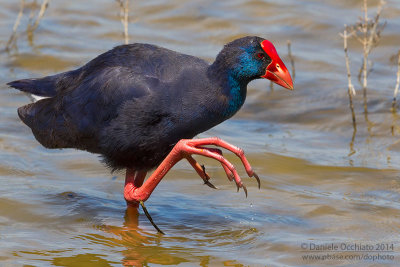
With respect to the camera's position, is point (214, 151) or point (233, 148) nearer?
point (233, 148)

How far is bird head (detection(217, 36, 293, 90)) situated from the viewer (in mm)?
4945

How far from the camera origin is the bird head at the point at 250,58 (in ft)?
16.2

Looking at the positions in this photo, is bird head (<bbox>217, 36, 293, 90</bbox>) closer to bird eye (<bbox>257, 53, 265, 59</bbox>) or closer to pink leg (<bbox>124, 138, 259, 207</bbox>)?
bird eye (<bbox>257, 53, 265, 59</bbox>)

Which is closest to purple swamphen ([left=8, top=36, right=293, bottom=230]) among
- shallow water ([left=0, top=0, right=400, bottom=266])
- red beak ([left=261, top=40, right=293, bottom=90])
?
red beak ([left=261, top=40, right=293, bottom=90])

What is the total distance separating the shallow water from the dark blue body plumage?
0.50 m

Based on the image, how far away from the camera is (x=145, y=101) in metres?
4.98

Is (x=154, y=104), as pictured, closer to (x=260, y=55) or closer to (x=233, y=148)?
(x=233, y=148)

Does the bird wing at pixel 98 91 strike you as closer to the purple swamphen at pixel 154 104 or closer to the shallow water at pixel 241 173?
the purple swamphen at pixel 154 104

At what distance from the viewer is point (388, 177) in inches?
240

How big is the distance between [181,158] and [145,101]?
0.41 m

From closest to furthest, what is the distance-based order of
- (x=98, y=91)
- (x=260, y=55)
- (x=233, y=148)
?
(x=233, y=148) → (x=260, y=55) → (x=98, y=91)

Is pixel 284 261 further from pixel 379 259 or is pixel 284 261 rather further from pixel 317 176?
pixel 317 176

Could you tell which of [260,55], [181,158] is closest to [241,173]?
[181,158]

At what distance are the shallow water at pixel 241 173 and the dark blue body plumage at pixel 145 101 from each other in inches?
19.7
